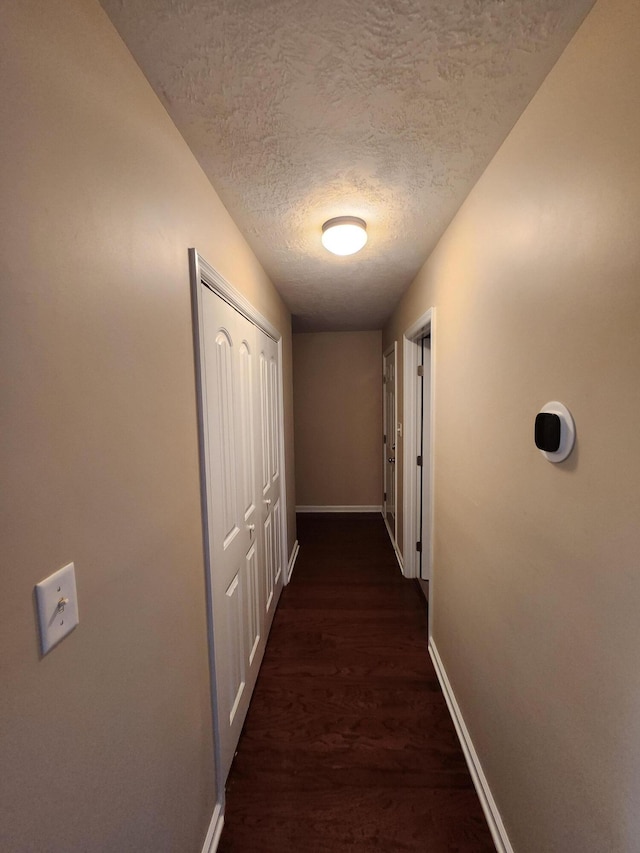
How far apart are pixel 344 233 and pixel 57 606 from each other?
1609 millimetres

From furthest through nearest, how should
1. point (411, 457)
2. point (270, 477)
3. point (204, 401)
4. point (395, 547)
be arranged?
point (395, 547) → point (411, 457) → point (270, 477) → point (204, 401)

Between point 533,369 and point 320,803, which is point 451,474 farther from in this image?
point 320,803

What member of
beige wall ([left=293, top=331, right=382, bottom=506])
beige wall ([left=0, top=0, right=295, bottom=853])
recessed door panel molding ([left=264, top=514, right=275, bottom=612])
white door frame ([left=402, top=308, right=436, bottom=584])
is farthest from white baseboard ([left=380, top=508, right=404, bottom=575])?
beige wall ([left=0, top=0, right=295, bottom=853])

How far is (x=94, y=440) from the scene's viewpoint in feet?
2.08

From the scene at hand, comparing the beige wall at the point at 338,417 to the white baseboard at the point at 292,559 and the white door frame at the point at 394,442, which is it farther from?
the white baseboard at the point at 292,559

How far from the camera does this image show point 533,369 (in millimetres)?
933

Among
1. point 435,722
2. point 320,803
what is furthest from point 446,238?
point 320,803

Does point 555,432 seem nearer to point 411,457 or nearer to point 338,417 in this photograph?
point 411,457

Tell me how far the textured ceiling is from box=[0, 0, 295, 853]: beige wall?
0.41ft

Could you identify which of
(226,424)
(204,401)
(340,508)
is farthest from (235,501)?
(340,508)

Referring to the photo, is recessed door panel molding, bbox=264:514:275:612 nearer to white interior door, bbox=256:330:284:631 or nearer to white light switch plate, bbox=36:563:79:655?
white interior door, bbox=256:330:284:631

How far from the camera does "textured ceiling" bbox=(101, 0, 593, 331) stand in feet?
2.28

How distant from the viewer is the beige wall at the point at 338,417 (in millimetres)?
4289

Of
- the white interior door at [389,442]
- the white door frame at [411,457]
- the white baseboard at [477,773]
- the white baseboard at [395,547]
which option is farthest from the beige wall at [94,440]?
the white interior door at [389,442]
